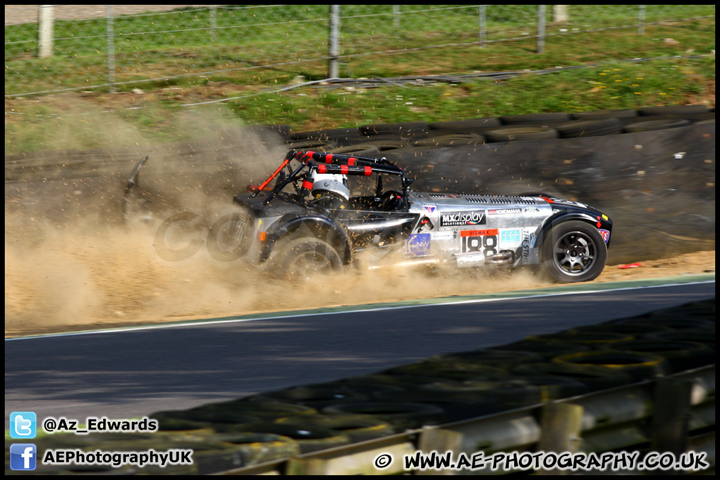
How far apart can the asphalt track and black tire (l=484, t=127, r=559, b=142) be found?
143 inches

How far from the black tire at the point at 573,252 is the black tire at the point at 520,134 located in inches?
97.4

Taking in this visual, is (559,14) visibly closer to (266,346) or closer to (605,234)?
(605,234)

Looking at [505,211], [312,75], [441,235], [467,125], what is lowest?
[441,235]

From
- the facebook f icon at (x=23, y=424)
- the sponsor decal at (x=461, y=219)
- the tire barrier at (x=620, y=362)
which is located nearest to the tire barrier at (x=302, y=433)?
the tire barrier at (x=620, y=362)

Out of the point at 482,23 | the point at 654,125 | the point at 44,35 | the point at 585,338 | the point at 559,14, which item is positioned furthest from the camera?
the point at 559,14

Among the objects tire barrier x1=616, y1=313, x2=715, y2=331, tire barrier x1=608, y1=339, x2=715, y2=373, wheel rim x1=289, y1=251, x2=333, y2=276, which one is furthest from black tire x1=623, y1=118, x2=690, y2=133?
tire barrier x1=608, y1=339, x2=715, y2=373

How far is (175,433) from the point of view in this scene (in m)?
2.94

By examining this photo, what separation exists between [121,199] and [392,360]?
264 inches

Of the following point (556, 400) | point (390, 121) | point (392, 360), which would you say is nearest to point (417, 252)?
point (392, 360)

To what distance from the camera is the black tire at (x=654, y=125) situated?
10953 mm

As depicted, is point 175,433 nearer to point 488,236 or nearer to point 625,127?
point 488,236

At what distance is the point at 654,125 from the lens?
11.1 metres

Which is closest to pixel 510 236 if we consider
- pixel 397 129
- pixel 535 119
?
pixel 397 129

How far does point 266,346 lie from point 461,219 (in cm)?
349
